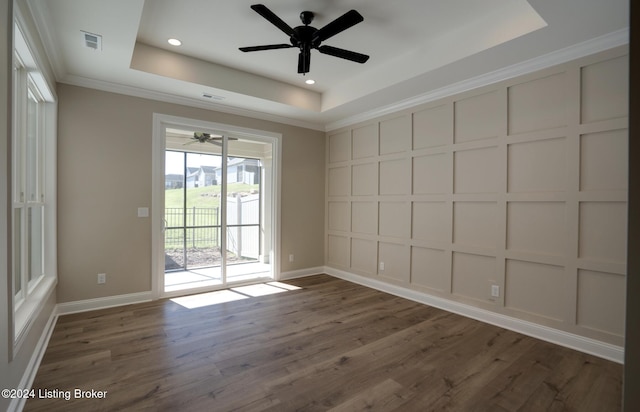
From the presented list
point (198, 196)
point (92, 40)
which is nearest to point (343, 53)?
point (92, 40)

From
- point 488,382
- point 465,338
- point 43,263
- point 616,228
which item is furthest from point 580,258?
point 43,263

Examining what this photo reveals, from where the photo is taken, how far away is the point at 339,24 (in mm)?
2467

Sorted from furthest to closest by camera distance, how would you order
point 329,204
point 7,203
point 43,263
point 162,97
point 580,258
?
point 329,204 → point 162,97 → point 43,263 → point 580,258 → point 7,203

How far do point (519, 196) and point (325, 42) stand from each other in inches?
104

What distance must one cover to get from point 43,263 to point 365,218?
4.08m

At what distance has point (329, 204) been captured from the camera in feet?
18.5

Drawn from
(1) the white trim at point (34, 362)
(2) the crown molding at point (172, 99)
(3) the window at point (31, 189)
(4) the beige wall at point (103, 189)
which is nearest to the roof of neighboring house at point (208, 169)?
(4) the beige wall at point (103, 189)

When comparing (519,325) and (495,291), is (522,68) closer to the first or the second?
(495,291)

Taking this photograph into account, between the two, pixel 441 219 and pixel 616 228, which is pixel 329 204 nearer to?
pixel 441 219

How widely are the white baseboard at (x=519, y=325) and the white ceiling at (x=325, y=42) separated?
257 cm

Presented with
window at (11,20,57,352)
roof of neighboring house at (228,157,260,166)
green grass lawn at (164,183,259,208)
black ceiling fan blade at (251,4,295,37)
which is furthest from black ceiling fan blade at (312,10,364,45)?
green grass lawn at (164,183,259,208)

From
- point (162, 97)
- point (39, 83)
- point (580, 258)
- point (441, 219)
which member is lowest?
point (580, 258)

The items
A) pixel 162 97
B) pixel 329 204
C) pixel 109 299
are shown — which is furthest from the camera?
pixel 329 204

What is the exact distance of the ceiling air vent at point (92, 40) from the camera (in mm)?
2613
